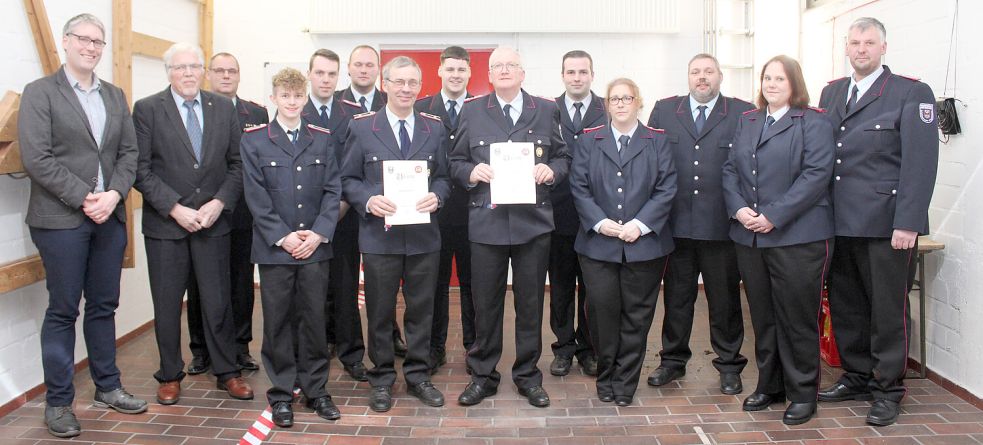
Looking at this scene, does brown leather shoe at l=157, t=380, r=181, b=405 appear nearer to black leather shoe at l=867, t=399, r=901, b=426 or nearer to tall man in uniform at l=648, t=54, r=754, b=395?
tall man in uniform at l=648, t=54, r=754, b=395

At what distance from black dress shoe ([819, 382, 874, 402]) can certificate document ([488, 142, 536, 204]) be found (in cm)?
189

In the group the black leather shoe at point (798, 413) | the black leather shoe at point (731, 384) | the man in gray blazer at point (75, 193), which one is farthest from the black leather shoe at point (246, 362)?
the black leather shoe at point (798, 413)

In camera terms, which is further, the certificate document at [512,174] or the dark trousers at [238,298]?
the dark trousers at [238,298]

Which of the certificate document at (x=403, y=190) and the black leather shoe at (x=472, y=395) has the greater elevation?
the certificate document at (x=403, y=190)

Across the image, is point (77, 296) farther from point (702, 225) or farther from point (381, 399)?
point (702, 225)

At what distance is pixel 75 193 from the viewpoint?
11.3 feet

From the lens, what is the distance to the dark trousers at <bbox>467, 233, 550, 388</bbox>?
3.85m

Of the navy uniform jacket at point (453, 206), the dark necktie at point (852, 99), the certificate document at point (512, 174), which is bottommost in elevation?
the navy uniform jacket at point (453, 206)

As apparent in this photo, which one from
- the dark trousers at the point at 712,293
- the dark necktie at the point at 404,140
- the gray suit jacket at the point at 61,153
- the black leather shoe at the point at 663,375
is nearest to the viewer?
the gray suit jacket at the point at 61,153

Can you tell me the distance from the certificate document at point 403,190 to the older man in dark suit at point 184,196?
934 mm

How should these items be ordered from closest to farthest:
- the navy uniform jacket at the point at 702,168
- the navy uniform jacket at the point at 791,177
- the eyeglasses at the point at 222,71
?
the navy uniform jacket at the point at 791,177 < the navy uniform jacket at the point at 702,168 < the eyeglasses at the point at 222,71

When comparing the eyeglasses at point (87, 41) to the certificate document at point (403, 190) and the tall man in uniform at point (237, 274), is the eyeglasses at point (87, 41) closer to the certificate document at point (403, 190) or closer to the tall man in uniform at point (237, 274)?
the tall man in uniform at point (237, 274)

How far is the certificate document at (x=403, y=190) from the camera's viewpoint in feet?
11.9

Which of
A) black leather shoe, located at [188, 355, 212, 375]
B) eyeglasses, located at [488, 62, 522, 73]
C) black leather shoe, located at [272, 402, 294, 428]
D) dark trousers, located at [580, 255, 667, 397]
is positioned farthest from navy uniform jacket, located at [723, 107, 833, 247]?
black leather shoe, located at [188, 355, 212, 375]
